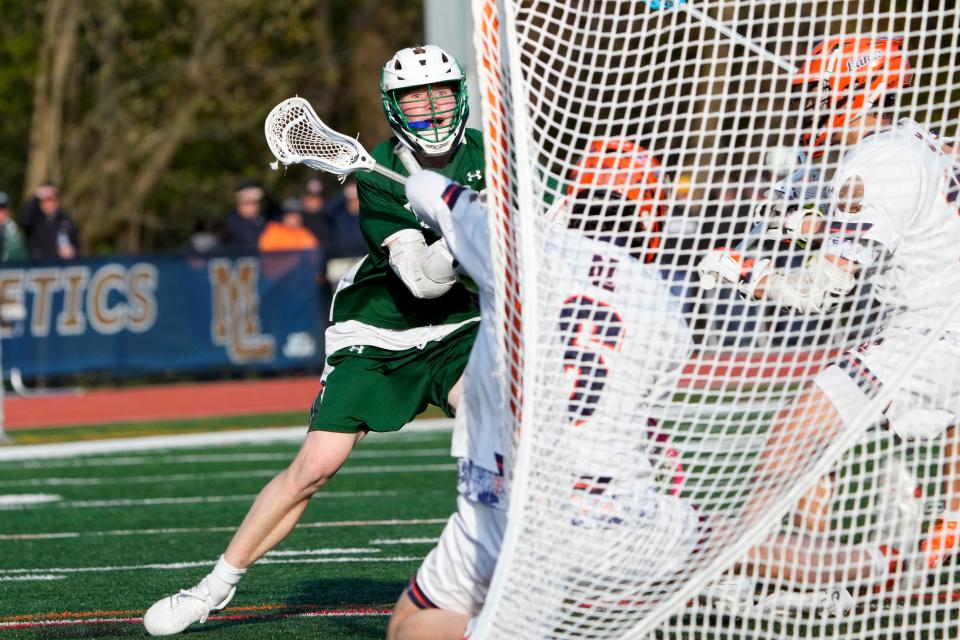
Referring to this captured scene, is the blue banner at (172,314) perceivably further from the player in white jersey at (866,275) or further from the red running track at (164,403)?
the player in white jersey at (866,275)

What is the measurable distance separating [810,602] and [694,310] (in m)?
0.79

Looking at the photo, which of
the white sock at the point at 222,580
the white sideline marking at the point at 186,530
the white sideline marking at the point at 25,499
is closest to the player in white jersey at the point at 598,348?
the white sock at the point at 222,580

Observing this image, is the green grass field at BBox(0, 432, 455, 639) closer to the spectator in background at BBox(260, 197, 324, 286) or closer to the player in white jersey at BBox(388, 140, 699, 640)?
the player in white jersey at BBox(388, 140, 699, 640)

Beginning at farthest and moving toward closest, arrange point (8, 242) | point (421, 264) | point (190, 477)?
1. point (8, 242)
2. point (190, 477)
3. point (421, 264)

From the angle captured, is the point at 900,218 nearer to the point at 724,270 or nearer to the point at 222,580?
the point at 724,270

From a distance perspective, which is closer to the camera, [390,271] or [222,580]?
[222,580]

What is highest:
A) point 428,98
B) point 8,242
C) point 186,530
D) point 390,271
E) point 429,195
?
point 428,98

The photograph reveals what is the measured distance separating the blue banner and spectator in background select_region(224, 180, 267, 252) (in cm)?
79

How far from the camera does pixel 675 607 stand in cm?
366

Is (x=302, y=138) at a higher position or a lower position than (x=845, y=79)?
lower

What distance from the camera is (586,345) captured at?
11.6ft

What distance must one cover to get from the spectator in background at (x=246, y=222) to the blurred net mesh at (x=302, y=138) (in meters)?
10.6

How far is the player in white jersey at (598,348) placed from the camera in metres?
3.55

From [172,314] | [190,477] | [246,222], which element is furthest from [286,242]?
[190,477]
